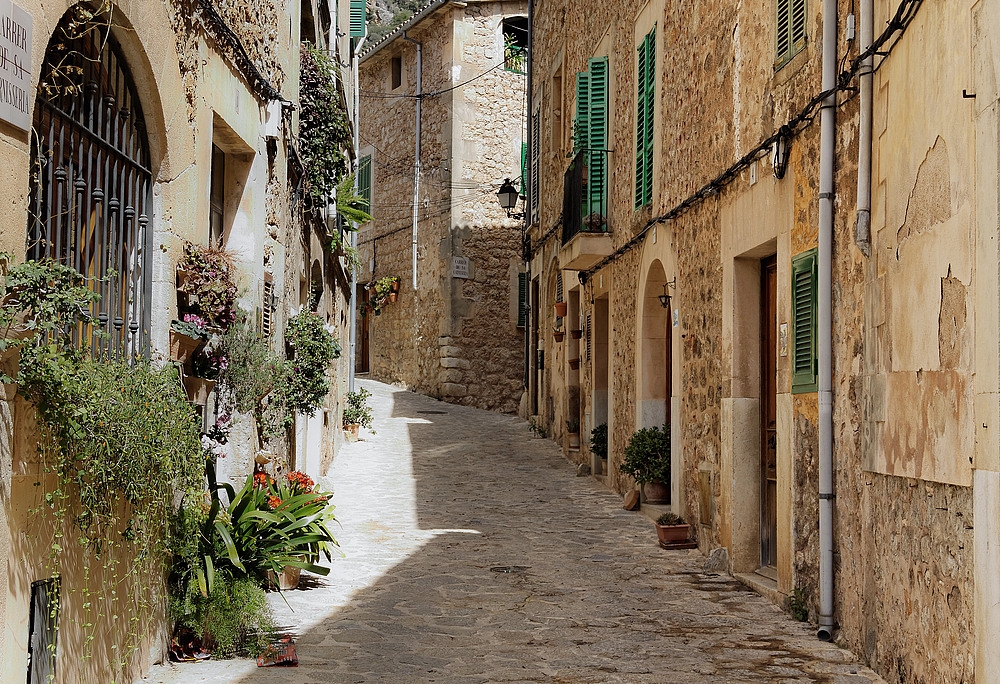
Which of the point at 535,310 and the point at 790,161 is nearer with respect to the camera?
the point at 790,161

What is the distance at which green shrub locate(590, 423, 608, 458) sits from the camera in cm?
1405

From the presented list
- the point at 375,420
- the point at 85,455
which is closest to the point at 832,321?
the point at 85,455

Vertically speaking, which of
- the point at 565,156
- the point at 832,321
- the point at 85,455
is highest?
the point at 565,156

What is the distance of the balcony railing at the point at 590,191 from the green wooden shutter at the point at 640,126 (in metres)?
1.67

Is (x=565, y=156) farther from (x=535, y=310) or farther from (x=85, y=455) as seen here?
(x=85, y=455)

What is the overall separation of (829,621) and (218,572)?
139 inches

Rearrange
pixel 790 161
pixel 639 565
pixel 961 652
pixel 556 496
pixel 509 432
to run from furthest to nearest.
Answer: pixel 509 432 → pixel 556 496 → pixel 639 565 → pixel 790 161 → pixel 961 652

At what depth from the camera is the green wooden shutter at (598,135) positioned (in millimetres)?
14109

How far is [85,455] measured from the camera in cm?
377

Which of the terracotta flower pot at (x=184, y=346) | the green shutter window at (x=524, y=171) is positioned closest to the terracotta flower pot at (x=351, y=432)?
the green shutter window at (x=524, y=171)

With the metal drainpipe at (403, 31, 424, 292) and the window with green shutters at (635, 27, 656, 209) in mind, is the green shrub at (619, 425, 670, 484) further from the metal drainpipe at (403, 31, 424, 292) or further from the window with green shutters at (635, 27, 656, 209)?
the metal drainpipe at (403, 31, 424, 292)

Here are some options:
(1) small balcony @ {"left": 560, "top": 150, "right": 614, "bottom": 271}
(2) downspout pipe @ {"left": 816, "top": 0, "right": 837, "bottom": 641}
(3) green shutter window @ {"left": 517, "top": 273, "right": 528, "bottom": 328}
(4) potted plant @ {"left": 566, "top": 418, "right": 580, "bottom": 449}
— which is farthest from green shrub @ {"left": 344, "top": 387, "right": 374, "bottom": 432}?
(2) downspout pipe @ {"left": 816, "top": 0, "right": 837, "bottom": 641}

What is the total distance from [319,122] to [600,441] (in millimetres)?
6204

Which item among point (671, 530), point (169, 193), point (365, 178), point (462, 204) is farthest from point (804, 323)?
point (365, 178)
